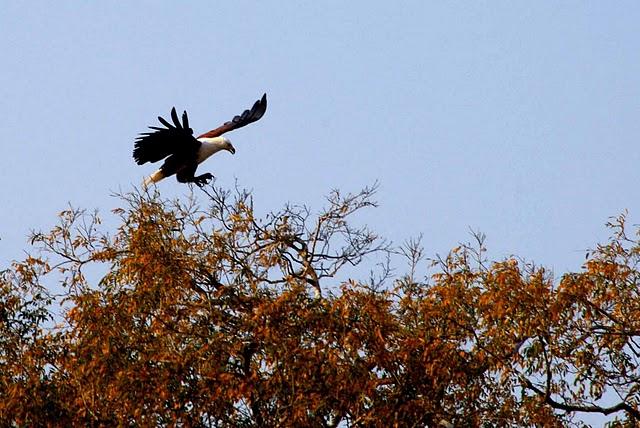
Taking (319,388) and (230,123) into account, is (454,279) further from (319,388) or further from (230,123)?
(230,123)

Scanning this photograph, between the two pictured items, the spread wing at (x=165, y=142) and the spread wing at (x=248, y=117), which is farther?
the spread wing at (x=248, y=117)

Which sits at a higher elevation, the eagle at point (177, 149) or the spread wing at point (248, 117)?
the spread wing at point (248, 117)

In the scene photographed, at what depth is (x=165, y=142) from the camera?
1499 cm

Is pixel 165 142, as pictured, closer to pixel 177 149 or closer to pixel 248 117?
pixel 177 149

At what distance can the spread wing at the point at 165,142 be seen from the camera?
14664 mm

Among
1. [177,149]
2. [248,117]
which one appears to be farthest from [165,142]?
[248,117]

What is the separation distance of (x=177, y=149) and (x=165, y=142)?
245mm

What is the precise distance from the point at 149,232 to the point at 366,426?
2433 mm

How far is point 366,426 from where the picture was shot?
35.7 feet

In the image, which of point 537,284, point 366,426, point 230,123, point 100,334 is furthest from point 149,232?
point 230,123

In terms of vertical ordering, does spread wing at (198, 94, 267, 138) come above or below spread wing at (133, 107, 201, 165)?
above

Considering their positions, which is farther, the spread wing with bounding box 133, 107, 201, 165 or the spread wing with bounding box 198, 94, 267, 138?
the spread wing with bounding box 198, 94, 267, 138

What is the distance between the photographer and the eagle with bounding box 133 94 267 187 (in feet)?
48.3

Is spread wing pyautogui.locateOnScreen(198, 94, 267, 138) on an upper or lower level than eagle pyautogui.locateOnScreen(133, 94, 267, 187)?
upper
